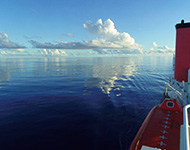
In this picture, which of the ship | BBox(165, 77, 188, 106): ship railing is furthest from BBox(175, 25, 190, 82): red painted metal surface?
BBox(165, 77, 188, 106): ship railing

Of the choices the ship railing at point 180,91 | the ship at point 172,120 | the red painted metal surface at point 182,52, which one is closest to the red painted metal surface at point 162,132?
the ship at point 172,120

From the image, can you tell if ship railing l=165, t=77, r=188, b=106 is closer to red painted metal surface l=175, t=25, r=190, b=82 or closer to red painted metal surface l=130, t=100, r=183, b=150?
red painted metal surface l=175, t=25, r=190, b=82

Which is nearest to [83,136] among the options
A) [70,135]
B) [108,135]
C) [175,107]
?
[70,135]

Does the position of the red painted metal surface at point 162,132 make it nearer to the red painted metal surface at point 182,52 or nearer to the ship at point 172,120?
the ship at point 172,120

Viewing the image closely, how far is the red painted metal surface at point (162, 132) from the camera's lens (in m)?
8.31

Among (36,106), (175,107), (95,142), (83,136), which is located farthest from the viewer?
→ (36,106)

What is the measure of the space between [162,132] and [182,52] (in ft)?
34.4

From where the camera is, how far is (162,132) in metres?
9.43

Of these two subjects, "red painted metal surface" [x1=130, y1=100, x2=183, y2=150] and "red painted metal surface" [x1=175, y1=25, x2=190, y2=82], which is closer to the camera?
"red painted metal surface" [x1=130, y1=100, x2=183, y2=150]

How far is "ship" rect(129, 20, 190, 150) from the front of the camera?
7980 millimetres

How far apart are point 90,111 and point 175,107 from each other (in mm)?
10163

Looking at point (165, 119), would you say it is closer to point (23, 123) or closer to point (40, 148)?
point (40, 148)

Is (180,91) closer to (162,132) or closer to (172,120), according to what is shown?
(172,120)

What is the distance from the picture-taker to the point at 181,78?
15.7 meters
